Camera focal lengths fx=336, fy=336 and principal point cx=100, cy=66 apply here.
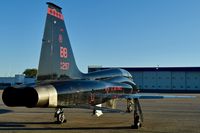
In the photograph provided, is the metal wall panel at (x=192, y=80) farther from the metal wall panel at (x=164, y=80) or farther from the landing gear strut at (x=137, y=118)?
the landing gear strut at (x=137, y=118)

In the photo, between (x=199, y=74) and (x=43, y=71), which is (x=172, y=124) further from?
(x=199, y=74)

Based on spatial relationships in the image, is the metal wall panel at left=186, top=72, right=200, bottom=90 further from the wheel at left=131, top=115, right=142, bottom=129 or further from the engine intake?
the engine intake

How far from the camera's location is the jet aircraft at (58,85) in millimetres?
13016

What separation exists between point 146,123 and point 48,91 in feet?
20.9

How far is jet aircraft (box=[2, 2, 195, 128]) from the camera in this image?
13016 mm

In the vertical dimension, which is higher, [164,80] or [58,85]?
[164,80]

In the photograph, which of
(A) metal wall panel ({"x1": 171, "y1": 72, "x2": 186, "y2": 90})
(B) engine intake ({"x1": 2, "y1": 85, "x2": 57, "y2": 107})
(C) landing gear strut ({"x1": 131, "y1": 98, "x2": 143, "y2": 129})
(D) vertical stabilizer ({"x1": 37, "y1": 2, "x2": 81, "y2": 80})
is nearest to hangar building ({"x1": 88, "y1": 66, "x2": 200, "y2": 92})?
(A) metal wall panel ({"x1": 171, "y1": 72, "x2": 186, "y2": 90})

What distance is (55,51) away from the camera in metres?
15.0

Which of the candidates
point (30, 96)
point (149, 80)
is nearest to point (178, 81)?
point (149, 80)

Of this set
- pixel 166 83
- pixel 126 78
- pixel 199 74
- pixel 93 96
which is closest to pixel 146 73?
pixel 166 83

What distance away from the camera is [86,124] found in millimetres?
16781

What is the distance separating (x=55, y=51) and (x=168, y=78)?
277ft

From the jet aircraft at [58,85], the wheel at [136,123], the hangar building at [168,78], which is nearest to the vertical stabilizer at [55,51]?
the jet aircraft at [58,85]

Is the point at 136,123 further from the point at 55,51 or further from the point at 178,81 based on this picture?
the point at 178,81
